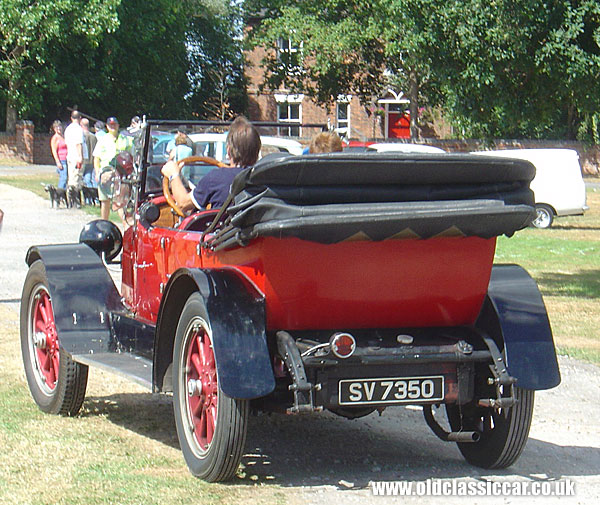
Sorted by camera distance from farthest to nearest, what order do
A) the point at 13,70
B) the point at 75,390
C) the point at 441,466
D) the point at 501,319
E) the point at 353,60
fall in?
the point at 353,60 → the point at 13,70 → the point at 75,390 → the point at 441,466 → the point at 501,319

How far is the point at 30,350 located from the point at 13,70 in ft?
120

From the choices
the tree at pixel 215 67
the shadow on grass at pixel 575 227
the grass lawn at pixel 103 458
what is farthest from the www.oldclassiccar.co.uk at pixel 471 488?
the tree at pixel 215 67

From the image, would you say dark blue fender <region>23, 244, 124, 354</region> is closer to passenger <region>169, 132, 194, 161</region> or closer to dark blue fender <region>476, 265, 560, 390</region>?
passenger <region>169, 132, 194, 161</region>

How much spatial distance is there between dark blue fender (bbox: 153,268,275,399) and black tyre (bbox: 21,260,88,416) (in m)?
1.50

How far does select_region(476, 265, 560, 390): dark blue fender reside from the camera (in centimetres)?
495

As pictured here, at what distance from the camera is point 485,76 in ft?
41.3

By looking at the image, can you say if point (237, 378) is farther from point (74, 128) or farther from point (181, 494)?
point (74, 128)

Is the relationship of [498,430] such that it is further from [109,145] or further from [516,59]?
[109,145]

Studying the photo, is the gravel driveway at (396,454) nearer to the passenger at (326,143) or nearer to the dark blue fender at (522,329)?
the dark blue fender at (522,329)

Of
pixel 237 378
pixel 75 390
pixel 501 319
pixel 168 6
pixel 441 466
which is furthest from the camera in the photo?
pixel 168 6

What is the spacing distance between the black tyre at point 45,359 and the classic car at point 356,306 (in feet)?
2.54

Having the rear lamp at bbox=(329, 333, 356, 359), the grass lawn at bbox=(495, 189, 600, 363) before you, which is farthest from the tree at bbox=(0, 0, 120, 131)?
the rear lamp at bbox=(329, 333, 356, 359)

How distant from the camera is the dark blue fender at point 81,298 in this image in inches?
237

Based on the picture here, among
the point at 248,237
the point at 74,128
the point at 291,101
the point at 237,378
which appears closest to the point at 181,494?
the point at 237,378
